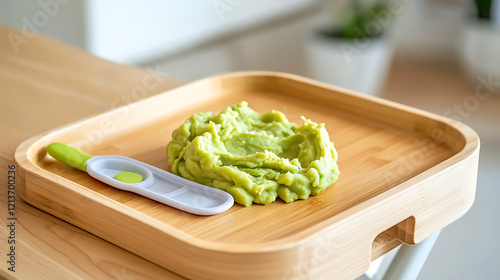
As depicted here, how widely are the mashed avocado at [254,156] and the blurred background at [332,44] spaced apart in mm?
1420

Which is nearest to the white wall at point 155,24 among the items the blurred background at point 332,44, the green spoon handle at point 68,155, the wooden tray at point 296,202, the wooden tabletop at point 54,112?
the blurred background at point 332,44

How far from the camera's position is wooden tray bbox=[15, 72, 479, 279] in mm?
790

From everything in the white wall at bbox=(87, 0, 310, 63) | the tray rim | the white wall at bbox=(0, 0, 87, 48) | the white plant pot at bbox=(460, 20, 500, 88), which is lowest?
the white plant pot at bbox=(460, 20, 500, 88)

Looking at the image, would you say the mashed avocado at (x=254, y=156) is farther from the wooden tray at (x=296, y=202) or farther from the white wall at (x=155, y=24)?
the white wall at (x=155, y=24)

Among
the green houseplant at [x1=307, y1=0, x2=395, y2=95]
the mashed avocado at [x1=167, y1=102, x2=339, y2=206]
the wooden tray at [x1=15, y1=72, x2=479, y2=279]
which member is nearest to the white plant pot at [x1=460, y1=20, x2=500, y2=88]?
the green houseplant at [x1=307, y1=0, x2=395, y2=95]

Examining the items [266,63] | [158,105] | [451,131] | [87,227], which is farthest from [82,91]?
[266,63]

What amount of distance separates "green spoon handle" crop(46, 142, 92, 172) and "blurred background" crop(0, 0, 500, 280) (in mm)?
1599

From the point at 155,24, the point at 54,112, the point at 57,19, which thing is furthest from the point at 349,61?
the point at 54,112

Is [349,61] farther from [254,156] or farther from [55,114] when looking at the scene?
[254,156]

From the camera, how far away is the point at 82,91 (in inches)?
55.6

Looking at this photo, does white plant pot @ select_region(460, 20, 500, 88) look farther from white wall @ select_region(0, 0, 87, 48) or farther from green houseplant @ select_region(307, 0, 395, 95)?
white wall @ select_region(0, 0, 87, 48)

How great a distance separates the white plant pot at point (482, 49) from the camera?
132 inches

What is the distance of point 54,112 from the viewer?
1306mm

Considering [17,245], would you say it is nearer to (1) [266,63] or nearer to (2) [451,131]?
(2) [451,131]
